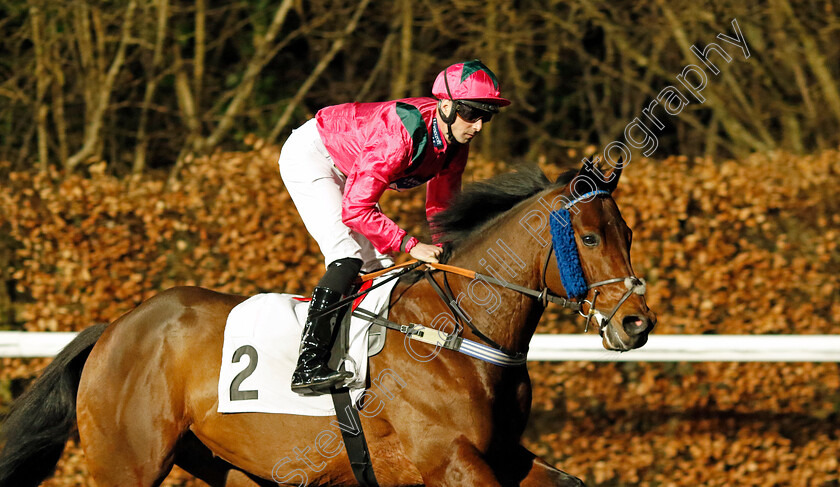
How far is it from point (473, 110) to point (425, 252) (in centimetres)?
55

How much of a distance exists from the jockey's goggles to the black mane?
26 cm

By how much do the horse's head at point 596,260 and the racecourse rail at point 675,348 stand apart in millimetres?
1362

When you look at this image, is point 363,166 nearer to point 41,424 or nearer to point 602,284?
point 602,284

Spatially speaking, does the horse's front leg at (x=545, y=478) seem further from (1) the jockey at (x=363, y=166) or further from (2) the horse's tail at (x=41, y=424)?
(2) the horse's tail at (x=41, y=424)

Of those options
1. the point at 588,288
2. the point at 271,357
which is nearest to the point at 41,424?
the point at 271,357

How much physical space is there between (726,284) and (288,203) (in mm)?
2488

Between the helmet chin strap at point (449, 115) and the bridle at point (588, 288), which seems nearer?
the bridle at point (588, 288)

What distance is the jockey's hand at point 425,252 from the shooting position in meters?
2.95

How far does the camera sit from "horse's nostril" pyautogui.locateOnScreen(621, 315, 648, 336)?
2.60 m

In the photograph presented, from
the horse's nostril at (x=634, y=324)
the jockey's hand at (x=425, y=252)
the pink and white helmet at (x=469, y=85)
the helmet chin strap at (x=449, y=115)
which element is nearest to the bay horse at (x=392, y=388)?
the horse's nostril at (x=634, y=324)

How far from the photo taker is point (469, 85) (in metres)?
2.91

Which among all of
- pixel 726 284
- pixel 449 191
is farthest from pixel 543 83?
pixel 449 191

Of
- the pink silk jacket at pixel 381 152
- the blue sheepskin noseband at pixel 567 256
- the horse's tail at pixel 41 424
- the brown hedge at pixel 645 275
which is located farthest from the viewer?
the brown hedge at pixel 645 275

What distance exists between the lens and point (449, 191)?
3.45m
